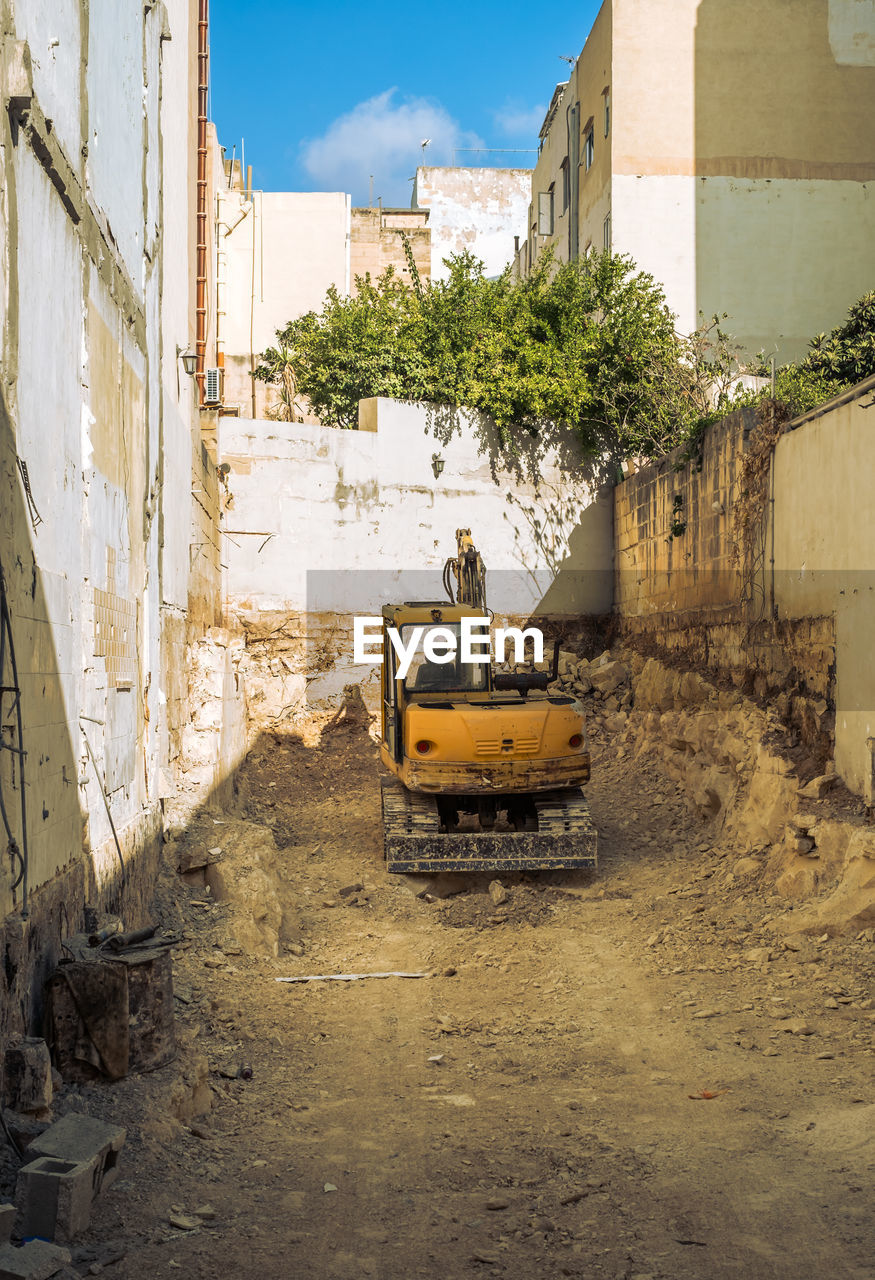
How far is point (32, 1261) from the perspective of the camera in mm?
3504

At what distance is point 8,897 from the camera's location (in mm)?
4688

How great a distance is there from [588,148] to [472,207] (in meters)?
18.8

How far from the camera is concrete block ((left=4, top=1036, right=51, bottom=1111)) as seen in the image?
446 cm

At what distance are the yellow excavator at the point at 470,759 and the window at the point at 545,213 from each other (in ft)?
64.4

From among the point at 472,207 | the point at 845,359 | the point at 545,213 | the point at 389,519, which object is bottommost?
the point at 389,519

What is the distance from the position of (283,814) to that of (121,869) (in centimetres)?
675

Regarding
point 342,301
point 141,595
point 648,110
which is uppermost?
point 648,110

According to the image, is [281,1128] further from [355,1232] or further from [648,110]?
[648,110]

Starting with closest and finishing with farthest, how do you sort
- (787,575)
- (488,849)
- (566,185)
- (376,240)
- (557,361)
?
1. (488,849)
2. (787,575)
3. (557,361)
4. (566,185)
5. (376,240)

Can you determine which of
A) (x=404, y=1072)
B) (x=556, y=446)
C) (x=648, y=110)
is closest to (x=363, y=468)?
(x=556, y=446)

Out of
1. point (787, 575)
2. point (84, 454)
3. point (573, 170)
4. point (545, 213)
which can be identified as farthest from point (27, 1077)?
point (545, 213)

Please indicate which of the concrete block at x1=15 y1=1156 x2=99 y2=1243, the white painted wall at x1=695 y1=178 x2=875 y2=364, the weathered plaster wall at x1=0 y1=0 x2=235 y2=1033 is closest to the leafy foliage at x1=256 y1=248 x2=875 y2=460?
the white painted wall at x1=695 y1=178 x2=875 y2=364

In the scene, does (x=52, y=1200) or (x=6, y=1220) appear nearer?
(x=6, y=1220)

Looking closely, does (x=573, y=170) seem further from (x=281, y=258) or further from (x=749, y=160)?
(x=281, y=258)
